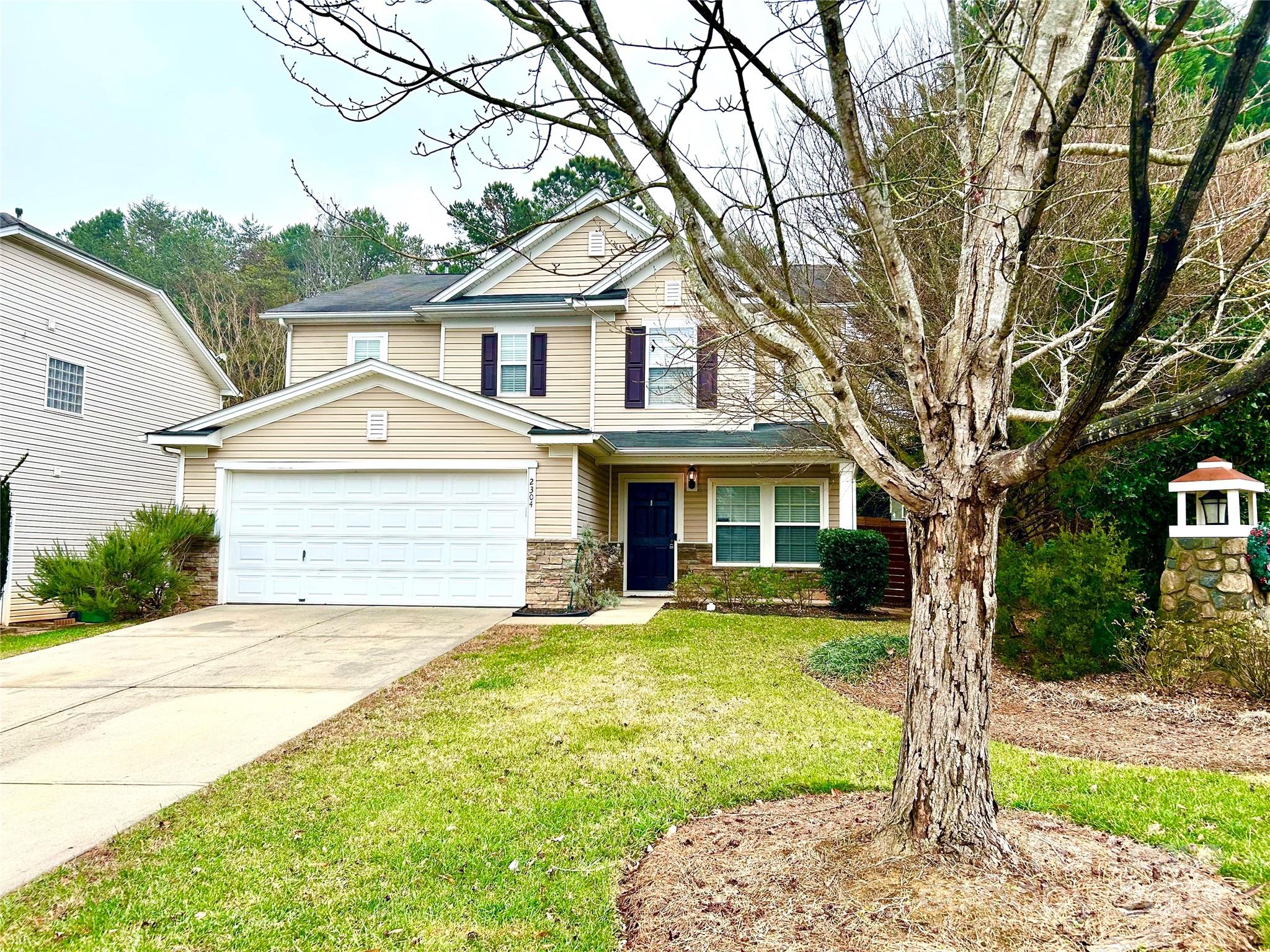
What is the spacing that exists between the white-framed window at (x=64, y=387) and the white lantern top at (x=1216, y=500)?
56.4 ft

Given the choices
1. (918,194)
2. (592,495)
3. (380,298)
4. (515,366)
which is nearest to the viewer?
(918,194)

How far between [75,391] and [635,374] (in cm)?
1066

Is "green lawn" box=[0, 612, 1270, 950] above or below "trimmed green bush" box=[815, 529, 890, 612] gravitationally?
below

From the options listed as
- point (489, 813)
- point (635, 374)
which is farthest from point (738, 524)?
point (489, 813)

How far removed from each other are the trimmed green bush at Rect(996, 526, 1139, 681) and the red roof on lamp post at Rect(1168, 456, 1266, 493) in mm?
809

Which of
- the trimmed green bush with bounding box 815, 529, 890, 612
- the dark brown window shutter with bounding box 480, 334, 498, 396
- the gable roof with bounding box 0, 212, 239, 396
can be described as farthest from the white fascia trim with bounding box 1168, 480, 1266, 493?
the gable roof with bounding box 0, 212, 239, 396

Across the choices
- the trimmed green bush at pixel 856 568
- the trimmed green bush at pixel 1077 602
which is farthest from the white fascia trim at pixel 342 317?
the trimmed green bush at pixel 1077 602

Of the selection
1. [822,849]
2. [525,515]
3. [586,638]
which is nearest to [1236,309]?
[822,849]

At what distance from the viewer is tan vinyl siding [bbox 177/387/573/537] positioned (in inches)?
473

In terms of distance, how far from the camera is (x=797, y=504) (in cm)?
1442

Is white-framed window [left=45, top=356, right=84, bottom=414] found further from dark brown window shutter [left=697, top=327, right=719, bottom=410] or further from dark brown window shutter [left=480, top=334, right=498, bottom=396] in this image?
dark brown window shutter [left=697, top=327, right=719, bottom=410]

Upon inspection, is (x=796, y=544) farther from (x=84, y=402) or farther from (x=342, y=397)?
(x=84, y=402)

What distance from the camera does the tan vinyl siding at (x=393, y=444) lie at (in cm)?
1201

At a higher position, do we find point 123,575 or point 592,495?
point 592,495
